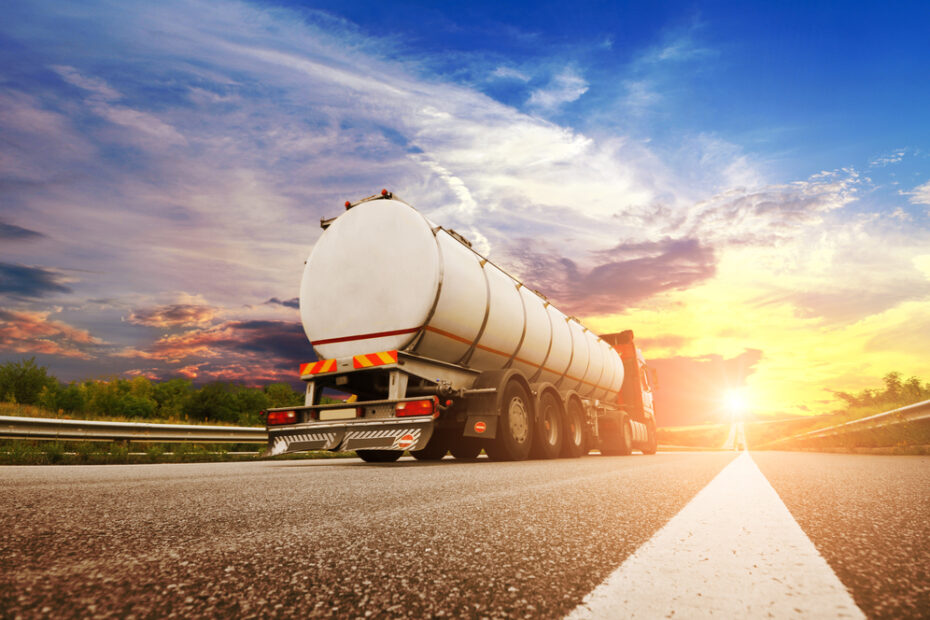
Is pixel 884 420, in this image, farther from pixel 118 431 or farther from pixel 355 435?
pixel 118 431

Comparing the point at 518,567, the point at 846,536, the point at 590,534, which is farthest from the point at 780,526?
the point at 518,567

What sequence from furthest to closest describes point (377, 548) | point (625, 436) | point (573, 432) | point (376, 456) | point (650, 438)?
1. point (650, 438)
2. point (625, 436)
3. point (573, 432)
4. point (376, 456)
5. point (377, 548)

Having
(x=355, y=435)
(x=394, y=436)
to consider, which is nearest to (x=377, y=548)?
(x=394, y=436)

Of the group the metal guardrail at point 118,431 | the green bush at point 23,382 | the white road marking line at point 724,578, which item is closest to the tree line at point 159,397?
the green bush at point 23,382

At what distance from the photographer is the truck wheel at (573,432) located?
10.0 meters

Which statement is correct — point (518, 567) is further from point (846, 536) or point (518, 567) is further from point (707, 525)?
point (846, 536)

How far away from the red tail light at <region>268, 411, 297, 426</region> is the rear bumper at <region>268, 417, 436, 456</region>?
0.09 m

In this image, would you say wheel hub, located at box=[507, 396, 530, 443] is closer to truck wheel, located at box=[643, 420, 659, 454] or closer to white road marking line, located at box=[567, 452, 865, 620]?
white road marking line, located at box=[567, 452, 865, 620]

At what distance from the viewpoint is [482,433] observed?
7.68 metres

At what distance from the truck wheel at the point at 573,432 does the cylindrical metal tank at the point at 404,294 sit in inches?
64.8

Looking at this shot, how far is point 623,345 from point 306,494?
46.9 feet

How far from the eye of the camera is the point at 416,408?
700 centimetres

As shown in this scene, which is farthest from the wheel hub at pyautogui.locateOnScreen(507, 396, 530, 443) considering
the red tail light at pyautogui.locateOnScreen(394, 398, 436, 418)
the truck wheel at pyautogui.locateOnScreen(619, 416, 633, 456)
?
the truck wheel at pyautogui.locateOnScreen(619, 416, 633, 456)

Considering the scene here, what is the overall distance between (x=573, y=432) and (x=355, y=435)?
15.7 ft
